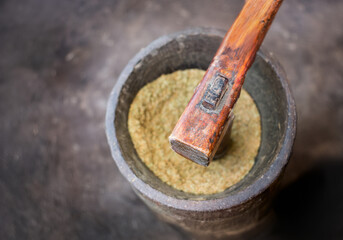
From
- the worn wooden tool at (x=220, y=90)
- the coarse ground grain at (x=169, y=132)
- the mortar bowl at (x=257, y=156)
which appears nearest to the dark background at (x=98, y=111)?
the mortar bowl at (x=257, y=156)

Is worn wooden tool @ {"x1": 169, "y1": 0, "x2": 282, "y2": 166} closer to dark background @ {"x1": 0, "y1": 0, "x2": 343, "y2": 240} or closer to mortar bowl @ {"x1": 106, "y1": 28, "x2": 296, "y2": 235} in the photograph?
mortar bowl @ {"x1": 106, "y1": 28, "x2": 296, "y2": 235}

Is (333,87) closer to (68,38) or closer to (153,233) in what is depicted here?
(153,233)

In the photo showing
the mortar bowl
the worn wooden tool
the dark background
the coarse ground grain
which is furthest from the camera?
the dark background

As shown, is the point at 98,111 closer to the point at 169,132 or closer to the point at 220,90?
the point at 169,132

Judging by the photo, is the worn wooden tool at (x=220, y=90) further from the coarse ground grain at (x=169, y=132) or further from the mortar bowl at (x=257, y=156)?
the coarse ground grain at (x=169, y=132)

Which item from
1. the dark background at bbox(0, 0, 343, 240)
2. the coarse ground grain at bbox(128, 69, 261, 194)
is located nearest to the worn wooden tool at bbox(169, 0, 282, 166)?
the coarse ground grain at bbox(128, 69, 261, 194)

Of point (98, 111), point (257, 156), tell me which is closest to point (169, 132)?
point (257, 156)
